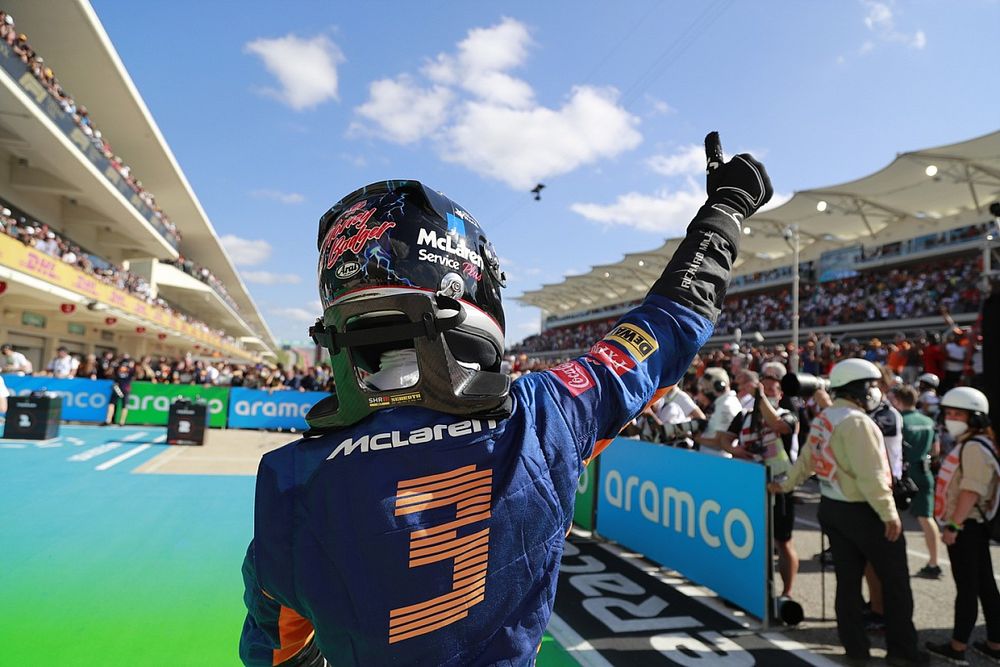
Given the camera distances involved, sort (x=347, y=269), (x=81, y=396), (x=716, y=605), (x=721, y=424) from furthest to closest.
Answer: (x=81, y=396), (x=721, y=424), (x=716, y=605), (x=347, y=269)

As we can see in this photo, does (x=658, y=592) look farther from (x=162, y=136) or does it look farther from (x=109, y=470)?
(x=162, y=136)

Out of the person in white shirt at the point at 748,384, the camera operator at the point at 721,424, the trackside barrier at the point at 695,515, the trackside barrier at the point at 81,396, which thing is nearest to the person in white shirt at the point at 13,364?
the trackside barrier at the point at 81,396

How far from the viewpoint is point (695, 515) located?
504 centimetres

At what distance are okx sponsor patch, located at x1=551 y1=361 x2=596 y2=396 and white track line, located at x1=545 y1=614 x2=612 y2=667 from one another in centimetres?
303

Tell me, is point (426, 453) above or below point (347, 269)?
below

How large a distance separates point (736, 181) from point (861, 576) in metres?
3.74

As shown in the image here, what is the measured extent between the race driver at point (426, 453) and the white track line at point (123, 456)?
33.3 feet

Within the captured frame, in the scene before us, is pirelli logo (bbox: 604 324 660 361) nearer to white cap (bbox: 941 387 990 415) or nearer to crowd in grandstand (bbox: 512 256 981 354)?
white cap (bbox: 941 387 990 415)

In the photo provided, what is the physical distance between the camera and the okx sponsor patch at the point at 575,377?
109cm

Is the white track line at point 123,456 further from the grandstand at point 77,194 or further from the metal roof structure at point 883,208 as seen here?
the metal roof structure at point 883,208

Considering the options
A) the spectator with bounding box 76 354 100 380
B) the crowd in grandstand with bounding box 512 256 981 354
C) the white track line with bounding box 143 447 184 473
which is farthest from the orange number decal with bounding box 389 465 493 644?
the crowd in grandstand with bounding box 512 256 981 354

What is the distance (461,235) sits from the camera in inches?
46.1

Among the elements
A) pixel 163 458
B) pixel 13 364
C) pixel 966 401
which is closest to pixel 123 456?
pixel 163 458

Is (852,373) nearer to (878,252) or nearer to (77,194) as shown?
(77,194)
